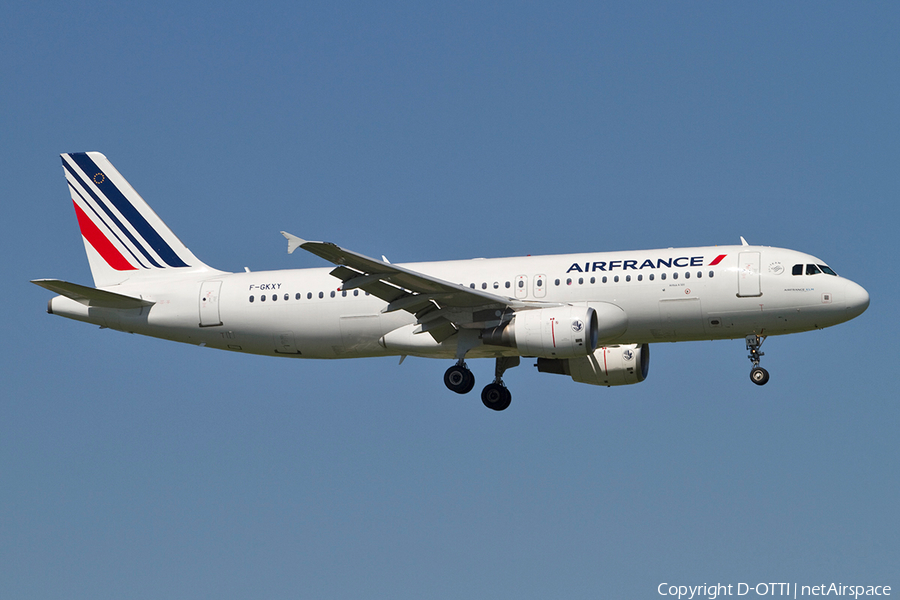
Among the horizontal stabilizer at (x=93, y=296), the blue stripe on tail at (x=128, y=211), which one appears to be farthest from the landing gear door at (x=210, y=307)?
the blue stripe on tail at (x=128, y=211)

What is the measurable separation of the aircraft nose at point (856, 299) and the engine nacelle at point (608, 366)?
24.0ft

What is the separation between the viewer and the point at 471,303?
35562 millimetres

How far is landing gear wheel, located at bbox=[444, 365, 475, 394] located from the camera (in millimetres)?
36844

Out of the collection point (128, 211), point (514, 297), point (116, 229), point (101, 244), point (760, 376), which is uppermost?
point (128, 211)

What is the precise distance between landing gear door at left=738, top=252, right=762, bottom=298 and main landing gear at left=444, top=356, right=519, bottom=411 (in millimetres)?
7858

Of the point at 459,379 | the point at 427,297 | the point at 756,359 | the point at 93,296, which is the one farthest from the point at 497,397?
the point at 93,296

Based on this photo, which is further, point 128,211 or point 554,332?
point 128,211

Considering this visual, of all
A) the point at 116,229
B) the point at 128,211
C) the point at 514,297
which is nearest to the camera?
the point at 514,297

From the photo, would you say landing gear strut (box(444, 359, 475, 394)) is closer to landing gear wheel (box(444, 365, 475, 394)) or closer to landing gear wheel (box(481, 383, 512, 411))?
landing gear wheel (box(444, 365, 475, 394))

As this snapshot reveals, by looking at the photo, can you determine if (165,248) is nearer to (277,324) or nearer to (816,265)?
(277,324)

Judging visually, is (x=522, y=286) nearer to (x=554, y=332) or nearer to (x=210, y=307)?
(x=554, y=332)

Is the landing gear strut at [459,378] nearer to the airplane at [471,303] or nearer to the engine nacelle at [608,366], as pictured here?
the airplane at [471,303]

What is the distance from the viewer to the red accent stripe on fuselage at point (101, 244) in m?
41.6

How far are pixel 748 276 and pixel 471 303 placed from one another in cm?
823
